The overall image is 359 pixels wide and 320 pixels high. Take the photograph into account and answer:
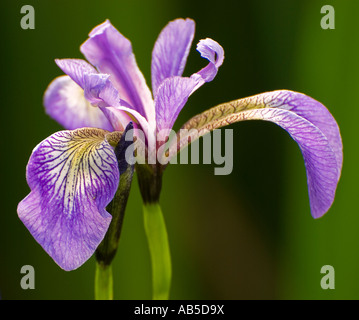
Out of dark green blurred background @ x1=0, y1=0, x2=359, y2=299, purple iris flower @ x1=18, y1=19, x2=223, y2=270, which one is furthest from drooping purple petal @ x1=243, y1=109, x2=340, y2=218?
dark green blurred background @ x1=0, y1=0, x2=359, y2=299

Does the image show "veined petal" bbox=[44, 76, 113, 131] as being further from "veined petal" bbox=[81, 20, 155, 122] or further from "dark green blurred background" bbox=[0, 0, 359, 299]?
"dark green blurred background" bbox=[0, 0, 359, 299]

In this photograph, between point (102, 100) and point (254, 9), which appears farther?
point (254, 9)

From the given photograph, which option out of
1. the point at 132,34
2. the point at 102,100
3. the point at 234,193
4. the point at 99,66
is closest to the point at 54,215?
the point at 102,100

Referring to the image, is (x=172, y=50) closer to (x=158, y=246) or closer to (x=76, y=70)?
(x=76, y=70)

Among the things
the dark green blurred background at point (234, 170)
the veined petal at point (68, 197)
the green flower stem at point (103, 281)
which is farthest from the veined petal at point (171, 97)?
the dark green blurred background at point (234, 170)

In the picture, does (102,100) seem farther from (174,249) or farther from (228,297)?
(228,297)

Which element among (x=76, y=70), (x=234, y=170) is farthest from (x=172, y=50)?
(x=234, y=170)
